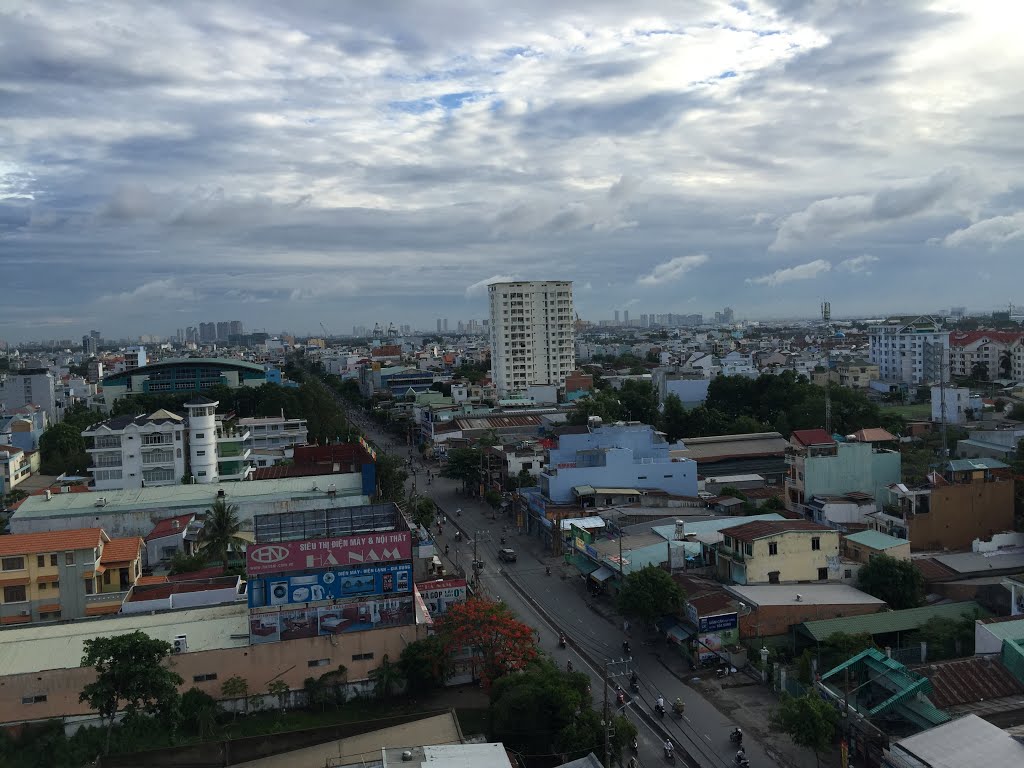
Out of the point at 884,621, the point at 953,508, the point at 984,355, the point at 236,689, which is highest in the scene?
the point at 984,355

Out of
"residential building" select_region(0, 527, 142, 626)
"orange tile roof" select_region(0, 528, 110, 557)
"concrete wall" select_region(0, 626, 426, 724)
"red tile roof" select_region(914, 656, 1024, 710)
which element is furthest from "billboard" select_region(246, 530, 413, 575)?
"red tile roof" select_region(914, 656, 1024, 710)

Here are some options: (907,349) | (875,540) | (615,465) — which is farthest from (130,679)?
(907,349)

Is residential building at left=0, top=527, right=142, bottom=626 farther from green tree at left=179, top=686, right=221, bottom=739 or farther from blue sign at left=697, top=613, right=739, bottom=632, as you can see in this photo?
blue sign at left=697, top=613, right=739, bottom=632

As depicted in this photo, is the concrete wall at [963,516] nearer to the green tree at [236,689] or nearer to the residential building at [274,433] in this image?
the green tree at [236,689]

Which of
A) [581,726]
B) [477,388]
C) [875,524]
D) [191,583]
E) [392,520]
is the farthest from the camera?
[477,388]

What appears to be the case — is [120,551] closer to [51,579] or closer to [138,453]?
[51,579]

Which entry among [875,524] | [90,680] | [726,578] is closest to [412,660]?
[90,680]

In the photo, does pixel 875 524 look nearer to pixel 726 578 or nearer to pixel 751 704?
pixel 726 578
